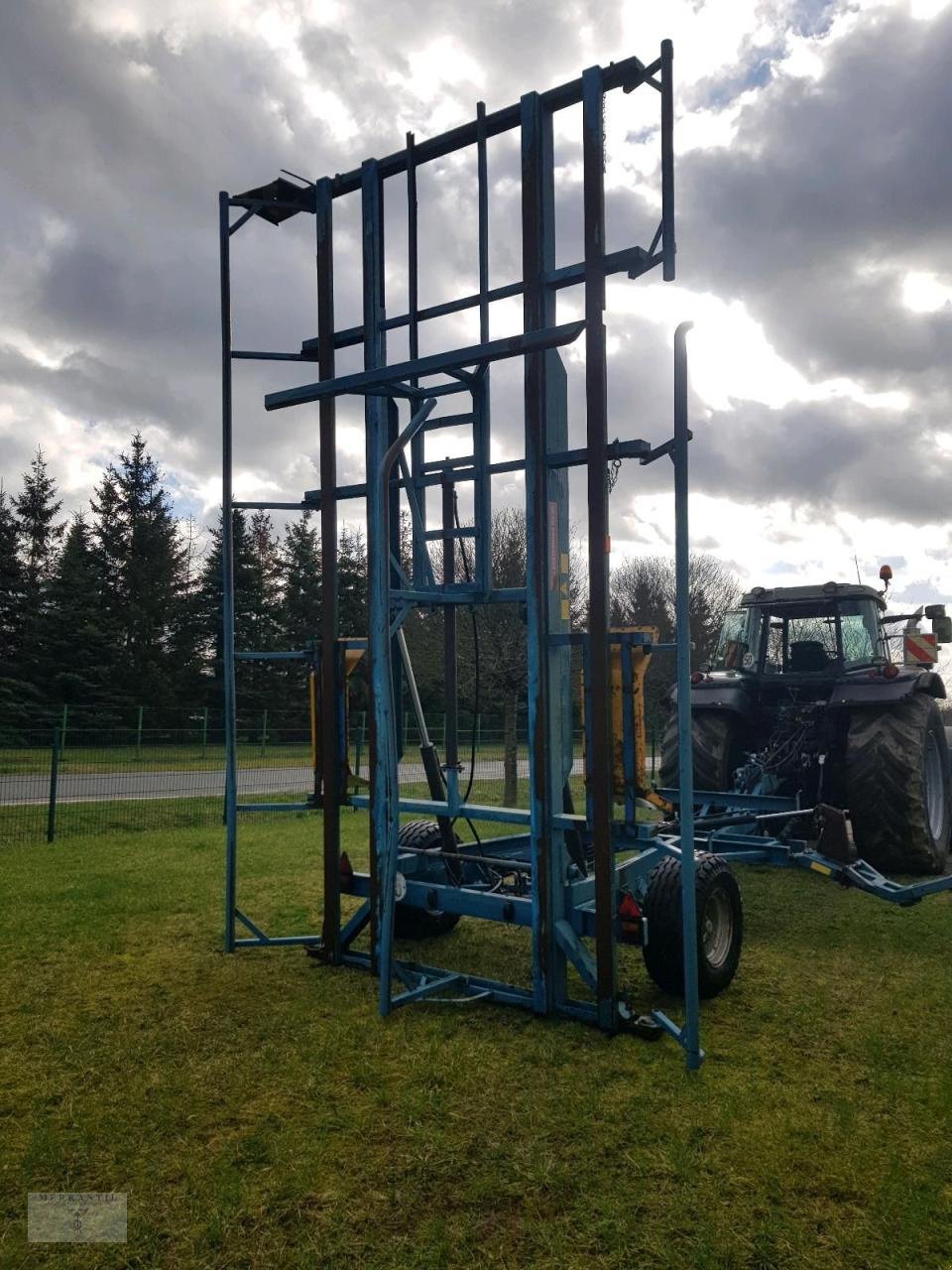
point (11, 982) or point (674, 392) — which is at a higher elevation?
point (674, 392)

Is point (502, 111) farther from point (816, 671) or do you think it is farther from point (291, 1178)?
point (816, 671)

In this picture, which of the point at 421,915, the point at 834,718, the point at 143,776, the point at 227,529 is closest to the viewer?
the point at 227,529

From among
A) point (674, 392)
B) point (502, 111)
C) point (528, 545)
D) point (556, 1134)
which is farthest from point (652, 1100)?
point (502, 111)

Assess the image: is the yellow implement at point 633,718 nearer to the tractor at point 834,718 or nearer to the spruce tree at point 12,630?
the tractor at point 834,718

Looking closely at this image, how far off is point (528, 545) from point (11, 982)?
370cm

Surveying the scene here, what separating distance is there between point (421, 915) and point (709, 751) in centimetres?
367

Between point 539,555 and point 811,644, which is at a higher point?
point 539,555

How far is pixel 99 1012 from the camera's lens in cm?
468

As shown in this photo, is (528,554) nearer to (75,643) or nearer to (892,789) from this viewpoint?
(892,789)

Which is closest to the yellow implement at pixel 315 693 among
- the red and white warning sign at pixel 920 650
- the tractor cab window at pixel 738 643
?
the tractor cab window at pixel 738 643

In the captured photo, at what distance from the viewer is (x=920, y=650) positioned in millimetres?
8961

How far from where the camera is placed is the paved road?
14586 mm

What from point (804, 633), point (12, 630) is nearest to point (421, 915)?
point (804, 633)

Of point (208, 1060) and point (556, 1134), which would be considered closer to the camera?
point (556, 1134)
